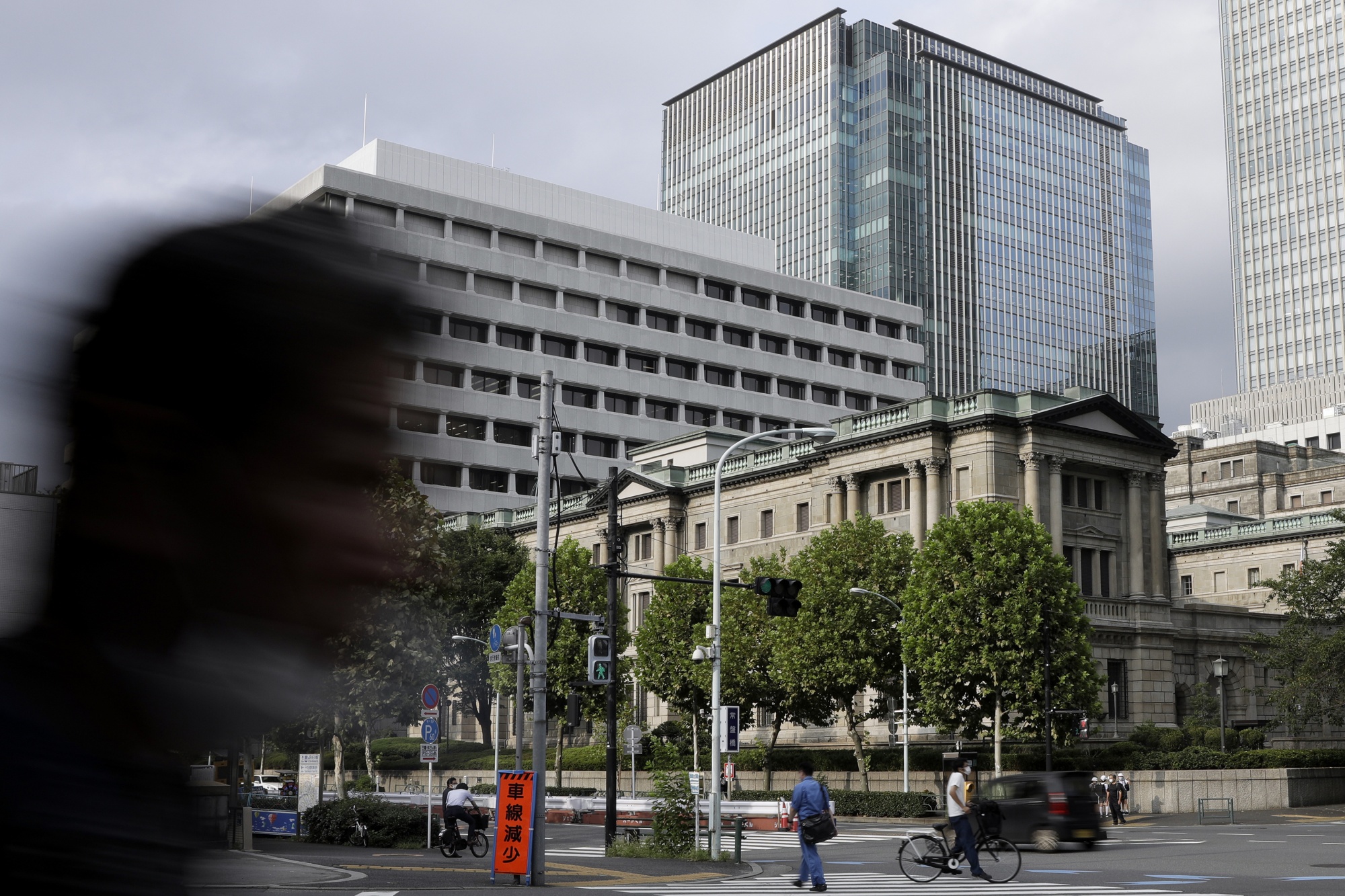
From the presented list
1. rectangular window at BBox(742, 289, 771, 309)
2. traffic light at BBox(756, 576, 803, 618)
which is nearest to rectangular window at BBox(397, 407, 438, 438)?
traffic light at BBox(756, 576, 803, 618)

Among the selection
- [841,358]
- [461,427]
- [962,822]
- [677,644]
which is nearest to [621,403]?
[841,358]

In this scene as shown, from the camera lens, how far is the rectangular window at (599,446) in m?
103

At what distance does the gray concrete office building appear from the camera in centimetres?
9912

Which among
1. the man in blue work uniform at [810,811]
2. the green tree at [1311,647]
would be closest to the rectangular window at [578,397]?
the green tree at [1311,647]

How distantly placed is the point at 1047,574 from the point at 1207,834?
47.6 ft

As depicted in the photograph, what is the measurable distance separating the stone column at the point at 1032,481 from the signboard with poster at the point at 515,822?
4544cm

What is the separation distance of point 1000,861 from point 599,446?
2996 inches

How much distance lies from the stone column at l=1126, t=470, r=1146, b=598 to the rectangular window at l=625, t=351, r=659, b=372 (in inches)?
1802

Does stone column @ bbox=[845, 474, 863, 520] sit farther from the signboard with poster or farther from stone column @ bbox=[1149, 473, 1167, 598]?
the signboard with poster

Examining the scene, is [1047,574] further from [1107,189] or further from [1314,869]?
[1107,189]

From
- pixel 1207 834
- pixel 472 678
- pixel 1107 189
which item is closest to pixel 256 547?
pixel 1207 834

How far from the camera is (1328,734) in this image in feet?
242

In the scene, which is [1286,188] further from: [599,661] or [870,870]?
[599,661]

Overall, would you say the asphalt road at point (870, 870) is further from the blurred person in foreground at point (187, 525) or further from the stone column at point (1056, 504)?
the stone column at point (1056, 504)
